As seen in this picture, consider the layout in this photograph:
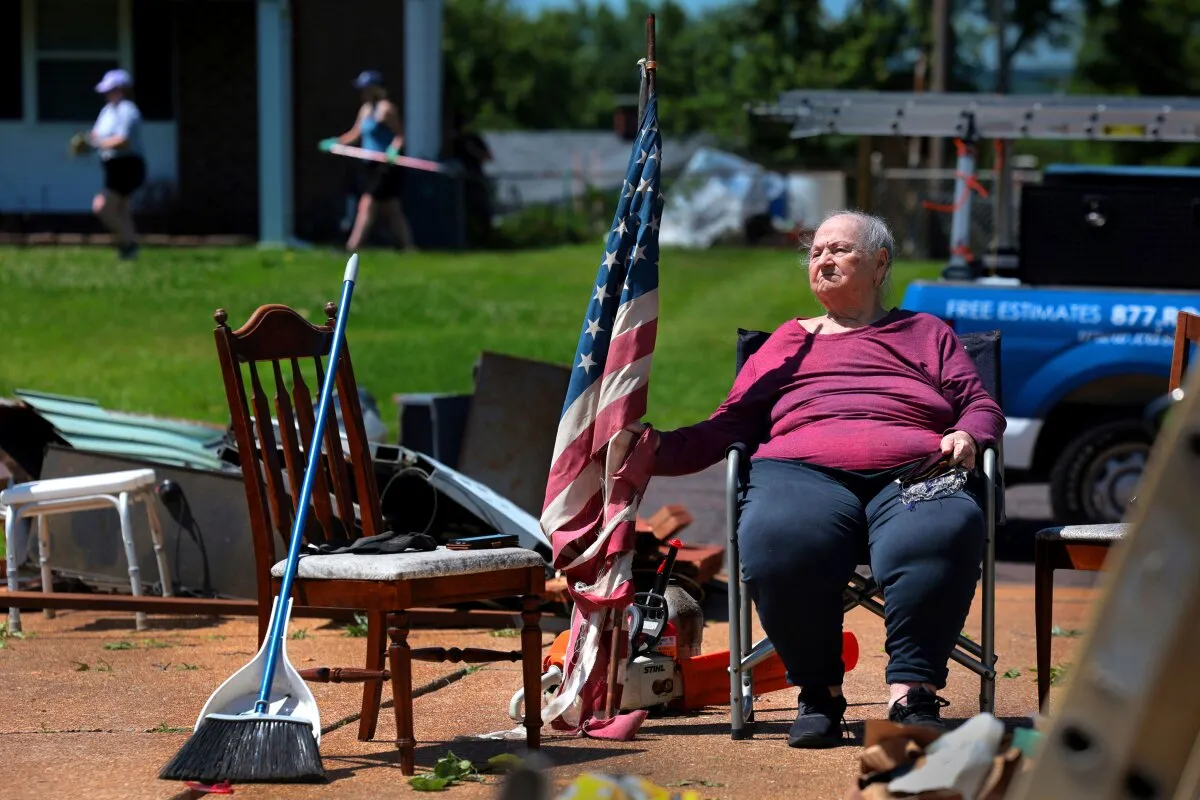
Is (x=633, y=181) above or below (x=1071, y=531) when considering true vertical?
above

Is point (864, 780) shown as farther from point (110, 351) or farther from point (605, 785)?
point (110, 351)

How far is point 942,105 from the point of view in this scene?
8.45m

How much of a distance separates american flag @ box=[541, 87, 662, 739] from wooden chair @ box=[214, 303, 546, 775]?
17cm

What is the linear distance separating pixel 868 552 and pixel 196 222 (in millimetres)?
17155

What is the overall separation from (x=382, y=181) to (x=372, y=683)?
45.7 feet

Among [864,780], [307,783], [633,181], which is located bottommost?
[307,783]

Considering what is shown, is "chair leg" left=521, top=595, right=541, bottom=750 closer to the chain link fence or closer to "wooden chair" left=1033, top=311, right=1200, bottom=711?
"wooden chair" left=1033, top=311, right=1200, bottom=711

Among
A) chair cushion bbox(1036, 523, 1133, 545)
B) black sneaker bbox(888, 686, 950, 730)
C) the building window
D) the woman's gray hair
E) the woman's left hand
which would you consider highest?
the building window

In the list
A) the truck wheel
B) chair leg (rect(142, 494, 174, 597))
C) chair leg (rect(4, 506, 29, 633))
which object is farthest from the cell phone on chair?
the truck wheel

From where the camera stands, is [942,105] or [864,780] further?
[942,105]

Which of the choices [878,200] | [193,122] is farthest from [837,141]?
[193,122]

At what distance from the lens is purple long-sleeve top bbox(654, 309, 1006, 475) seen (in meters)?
5.00

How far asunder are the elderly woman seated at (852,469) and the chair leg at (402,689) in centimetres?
98

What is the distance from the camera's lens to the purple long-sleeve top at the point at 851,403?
5.00 metres
